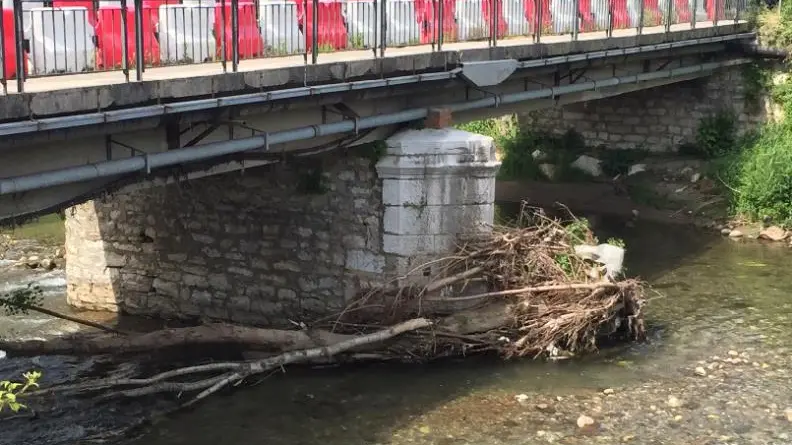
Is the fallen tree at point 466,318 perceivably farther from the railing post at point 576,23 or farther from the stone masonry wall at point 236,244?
the railing post at point 576,23

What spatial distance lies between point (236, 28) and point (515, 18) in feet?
22.3

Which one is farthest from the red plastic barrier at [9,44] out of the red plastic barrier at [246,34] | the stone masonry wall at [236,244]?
the stone masonry wall at [236,244]

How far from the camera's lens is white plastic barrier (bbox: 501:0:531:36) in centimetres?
1560

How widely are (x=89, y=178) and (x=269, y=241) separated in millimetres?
4638

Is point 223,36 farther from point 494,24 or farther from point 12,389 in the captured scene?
point 494,24

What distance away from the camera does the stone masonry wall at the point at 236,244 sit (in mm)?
12633

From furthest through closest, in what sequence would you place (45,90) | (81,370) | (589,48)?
(589,48), (81,370), (45,90)

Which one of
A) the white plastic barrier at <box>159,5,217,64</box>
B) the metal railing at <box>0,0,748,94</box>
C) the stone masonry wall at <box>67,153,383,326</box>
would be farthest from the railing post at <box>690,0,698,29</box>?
the white plastic barrier at <box>159,5,217,64</box>

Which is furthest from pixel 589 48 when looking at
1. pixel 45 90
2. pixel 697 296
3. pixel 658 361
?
pixel 45 90

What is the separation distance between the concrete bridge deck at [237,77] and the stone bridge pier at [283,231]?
1.05 metres

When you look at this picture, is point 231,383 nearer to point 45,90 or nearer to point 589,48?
point 45,90

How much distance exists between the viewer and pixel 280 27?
1162 centimetres

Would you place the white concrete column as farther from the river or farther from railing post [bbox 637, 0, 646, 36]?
railing post [bbox 637, 0, 646, 36]

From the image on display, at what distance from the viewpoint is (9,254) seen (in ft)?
57.6
